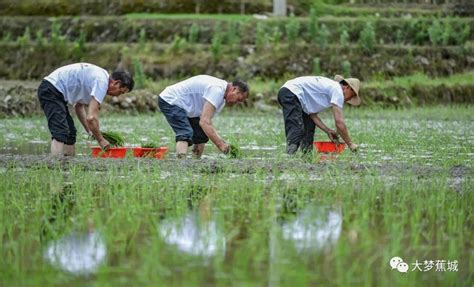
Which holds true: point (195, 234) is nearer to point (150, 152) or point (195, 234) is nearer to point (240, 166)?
point (240, 166)

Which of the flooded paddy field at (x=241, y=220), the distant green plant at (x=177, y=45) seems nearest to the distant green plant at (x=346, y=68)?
the distant green plant at (x=177, y=45)

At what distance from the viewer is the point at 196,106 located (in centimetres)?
935

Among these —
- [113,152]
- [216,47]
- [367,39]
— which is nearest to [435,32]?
[367,39]

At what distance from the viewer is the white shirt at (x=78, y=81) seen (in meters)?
8.69

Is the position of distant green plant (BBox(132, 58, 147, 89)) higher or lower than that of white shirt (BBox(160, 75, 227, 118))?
lower

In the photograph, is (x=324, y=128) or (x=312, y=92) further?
(x=312, y=92)

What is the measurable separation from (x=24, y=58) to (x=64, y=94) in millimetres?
16882

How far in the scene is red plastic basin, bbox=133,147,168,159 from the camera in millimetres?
9148

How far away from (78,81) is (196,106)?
3.63ft

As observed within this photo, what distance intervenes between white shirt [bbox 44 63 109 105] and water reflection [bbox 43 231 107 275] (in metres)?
3.66

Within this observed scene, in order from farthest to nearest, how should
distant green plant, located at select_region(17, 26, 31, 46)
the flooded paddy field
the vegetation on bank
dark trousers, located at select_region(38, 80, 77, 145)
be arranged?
1. distant green plant, located at select_region(17, 26, 31, 46)
2. the vegetation on bank
3. dark trousers, located at select_region(38, 80, 77, 145)
4. the flooded paddy field

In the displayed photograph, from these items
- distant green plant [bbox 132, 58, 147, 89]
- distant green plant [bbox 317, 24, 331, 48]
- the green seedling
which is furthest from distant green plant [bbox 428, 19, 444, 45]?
the green seedling

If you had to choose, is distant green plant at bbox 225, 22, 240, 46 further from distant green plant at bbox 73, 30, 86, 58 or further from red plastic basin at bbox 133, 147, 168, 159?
red plastic basin at bbox 133, 147, 168, 159

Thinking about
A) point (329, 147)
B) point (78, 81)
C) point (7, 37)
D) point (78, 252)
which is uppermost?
point (78, 81)
